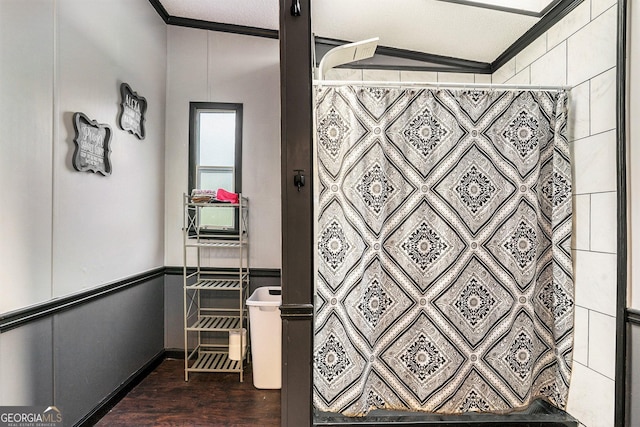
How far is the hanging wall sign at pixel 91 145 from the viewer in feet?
5.88

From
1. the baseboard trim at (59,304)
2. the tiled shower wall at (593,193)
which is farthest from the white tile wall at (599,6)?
the baseboard trim at (59,304)

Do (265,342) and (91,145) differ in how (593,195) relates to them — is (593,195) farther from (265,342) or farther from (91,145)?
(91,145)

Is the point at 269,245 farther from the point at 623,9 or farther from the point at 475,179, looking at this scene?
the point at 623,9

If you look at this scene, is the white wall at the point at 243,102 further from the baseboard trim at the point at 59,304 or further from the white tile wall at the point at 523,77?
the white tile wall at the point at 523,77

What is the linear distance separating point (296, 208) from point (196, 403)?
1538 millimetres

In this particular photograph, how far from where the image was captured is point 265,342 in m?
2.31

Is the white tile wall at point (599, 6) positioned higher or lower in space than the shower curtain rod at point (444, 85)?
higher

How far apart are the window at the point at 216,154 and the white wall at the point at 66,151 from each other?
0.35 metres

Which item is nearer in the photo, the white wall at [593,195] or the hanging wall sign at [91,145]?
the white wall at [593,195]

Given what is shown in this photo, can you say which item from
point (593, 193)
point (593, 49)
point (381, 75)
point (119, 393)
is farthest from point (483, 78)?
point (119, 393)

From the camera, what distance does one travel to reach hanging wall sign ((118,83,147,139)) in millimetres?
2236

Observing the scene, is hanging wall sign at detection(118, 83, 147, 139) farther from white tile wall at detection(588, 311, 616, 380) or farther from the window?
white tile wall at detection(588, 311, 616, 380)

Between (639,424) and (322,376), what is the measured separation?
3.99ft

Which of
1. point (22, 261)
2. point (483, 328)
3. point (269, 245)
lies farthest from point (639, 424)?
point (22, 261)
